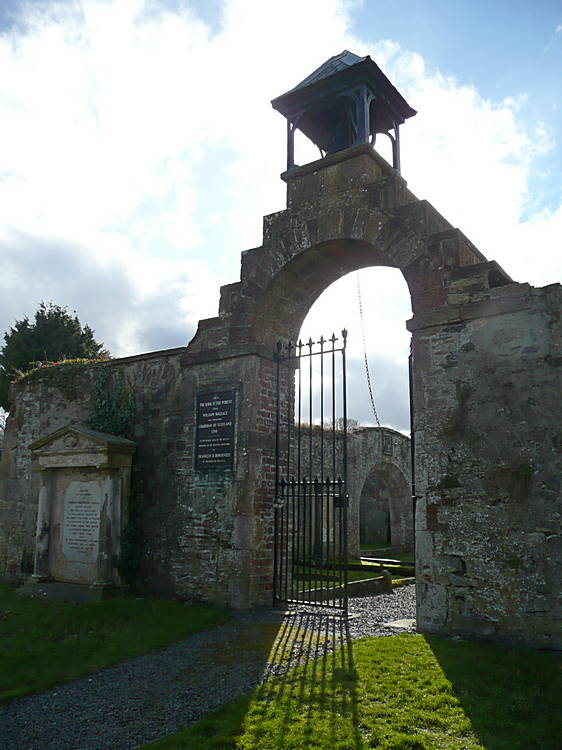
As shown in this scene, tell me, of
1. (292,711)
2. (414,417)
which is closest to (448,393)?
(414,417)

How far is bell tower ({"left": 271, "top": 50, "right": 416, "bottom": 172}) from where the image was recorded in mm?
9086

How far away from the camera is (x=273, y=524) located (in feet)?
28.4

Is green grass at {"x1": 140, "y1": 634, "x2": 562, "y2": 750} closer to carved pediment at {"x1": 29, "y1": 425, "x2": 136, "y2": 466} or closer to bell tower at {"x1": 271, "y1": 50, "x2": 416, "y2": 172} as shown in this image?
carved pediment at {"x1": 29, "y1": 425, "x2": 136, "y2": 466}

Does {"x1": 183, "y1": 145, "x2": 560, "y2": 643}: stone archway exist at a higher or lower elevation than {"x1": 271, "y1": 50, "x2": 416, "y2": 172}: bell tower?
lower

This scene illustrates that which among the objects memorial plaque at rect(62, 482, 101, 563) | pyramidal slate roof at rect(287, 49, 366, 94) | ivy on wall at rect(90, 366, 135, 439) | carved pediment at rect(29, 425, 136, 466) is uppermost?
pyramidal slate roof at rect(287, 49, 366, 94)

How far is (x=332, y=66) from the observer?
9438 mm

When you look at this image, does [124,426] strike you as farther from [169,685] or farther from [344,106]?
[344,106]

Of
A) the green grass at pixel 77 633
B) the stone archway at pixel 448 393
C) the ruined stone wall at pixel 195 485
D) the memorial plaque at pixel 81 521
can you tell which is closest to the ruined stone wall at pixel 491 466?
the stone archway at pixel 448 393

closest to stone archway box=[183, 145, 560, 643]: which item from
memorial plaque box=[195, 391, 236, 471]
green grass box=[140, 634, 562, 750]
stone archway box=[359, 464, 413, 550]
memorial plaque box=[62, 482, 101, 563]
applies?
memorial plaque box=[195, 391, 236, 471]

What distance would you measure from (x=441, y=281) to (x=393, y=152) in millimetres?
3799

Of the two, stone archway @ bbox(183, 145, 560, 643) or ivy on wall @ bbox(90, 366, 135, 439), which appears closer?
stone archway @ bbox(183, 145, 560, 643)

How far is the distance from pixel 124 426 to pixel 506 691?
22.9 feet

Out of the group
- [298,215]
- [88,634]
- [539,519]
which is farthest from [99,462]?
[539,519]

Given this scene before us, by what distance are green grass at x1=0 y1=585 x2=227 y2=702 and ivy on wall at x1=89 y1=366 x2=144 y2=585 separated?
0.61m
